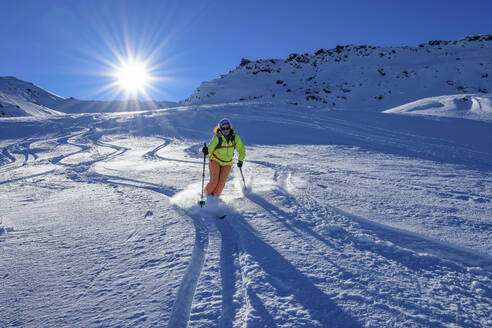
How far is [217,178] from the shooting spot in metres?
5.01

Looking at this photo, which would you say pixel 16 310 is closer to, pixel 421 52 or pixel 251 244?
pixel 251 244

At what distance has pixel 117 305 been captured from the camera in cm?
211

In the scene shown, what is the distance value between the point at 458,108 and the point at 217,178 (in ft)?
50.2

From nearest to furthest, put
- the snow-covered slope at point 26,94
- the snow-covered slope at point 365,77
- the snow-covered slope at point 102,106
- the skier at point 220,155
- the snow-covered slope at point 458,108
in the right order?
1. the skier at point 220,155
2. the snow-covered slope at point 458,108
3. the snow-covered slope at point 365,77
4. the snow-covered slope at point 26,94
5. the snow-covered slope at point 102,106

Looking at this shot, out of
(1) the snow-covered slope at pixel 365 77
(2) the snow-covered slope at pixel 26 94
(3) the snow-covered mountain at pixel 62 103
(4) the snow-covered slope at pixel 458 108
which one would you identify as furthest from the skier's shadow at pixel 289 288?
(3) the snow-covered mountain at pixel 62 103

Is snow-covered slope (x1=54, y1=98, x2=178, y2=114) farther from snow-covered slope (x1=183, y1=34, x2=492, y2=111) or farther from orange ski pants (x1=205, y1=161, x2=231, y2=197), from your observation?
orange ski pants (x1=205, y1=161, x2=231, y2=197)

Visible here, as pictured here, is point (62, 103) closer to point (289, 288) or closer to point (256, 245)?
point (256, 245)

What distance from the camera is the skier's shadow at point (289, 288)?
1942 mm

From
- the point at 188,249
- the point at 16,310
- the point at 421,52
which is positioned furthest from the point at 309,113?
the point at 421,52

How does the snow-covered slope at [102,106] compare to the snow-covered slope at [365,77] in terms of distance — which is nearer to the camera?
the snow-covered slope at [365,77]

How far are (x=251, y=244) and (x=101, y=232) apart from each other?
6.74ft

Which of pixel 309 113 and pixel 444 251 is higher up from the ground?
pixel 309 113

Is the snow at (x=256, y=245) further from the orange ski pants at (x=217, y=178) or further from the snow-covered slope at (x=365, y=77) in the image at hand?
the snow-covered slope at (x=365, y=77)

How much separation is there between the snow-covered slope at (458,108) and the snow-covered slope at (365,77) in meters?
8.75
